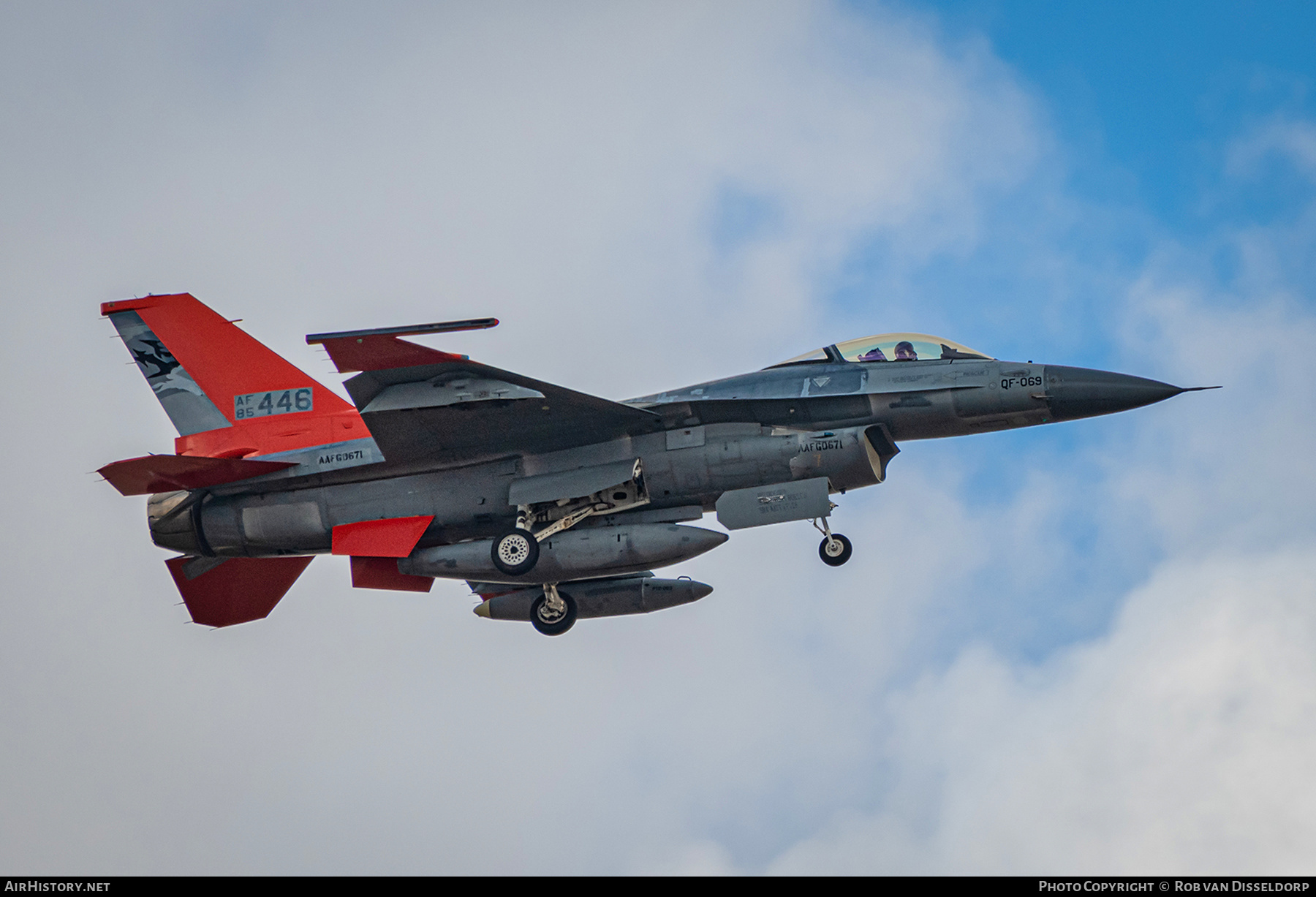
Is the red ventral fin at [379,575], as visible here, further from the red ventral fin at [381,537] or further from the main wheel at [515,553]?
the main wheel at [515,553]

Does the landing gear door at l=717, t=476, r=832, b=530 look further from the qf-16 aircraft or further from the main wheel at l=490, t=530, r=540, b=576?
the main wheel at l=490, t=530, r=540, b=576

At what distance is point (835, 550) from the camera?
65.6 ft

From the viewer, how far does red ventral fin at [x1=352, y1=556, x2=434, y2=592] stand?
71.7 feet

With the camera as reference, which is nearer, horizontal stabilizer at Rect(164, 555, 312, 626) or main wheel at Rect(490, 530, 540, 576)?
main wheel at Rect(490, 530, 540, 576)

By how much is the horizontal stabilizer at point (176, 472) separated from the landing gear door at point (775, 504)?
6.48 metres

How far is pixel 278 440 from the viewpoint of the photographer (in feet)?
72.5

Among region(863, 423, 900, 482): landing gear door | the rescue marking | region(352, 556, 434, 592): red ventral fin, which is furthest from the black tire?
region(863, 423, 900, 482): landing gear door

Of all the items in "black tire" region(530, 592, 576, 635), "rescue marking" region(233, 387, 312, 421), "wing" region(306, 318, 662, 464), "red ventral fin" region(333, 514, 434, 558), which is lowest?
"black tire" region(530, 592, 576, 635)

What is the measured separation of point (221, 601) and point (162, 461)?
3.37m

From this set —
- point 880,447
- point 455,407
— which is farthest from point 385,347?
point 880,447

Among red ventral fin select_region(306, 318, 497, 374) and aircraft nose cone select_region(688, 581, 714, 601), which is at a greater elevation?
red ventral fin select_region(306, 318, 497, 374)

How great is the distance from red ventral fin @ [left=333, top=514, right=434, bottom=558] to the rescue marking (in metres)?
2.35

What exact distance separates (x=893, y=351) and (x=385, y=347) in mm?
6962

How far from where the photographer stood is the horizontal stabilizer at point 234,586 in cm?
2278
